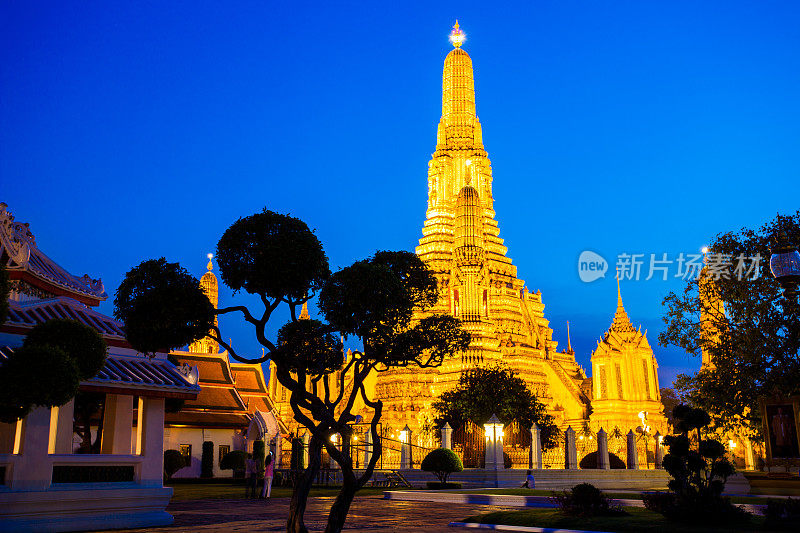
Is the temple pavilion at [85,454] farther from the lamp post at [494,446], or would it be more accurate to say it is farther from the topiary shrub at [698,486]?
the lamp post at [494,446]

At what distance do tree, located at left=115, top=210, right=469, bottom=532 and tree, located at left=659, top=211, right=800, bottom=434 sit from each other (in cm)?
1568

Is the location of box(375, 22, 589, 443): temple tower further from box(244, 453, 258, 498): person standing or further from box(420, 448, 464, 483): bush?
box(244, 453, 258, 498): person standing

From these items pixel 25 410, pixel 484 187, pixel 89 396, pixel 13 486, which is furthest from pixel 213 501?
pixel 484 187

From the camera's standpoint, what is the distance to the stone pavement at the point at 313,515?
48.2ft

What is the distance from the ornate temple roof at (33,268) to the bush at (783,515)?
16656mm

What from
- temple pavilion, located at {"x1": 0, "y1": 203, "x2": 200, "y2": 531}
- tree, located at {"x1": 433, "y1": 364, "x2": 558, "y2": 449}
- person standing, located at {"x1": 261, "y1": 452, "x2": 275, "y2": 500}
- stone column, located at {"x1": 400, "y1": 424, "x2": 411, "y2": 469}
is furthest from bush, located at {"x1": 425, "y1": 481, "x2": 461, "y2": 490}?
temple pavilion, located at {"x1": 0, "y1": 203, "x2": 200, "y2": 531}

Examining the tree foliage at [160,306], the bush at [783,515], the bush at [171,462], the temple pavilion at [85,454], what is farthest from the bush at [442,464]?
the tree foliage at [160,306]

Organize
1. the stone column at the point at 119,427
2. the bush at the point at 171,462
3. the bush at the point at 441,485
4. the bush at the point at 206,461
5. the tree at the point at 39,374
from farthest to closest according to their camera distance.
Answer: the bush at the point at 206,461 < the bush at the point at 171,462 < the bush at the point at 441,485 < the stone column at the point at 119,427 < the tree at the point at 39,374

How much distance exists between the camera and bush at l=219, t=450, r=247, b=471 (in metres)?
36.7

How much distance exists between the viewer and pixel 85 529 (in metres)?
15.3

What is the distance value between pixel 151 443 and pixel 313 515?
167 inches

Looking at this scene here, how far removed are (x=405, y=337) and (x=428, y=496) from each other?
13.5 metres

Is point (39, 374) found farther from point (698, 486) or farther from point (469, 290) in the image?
→ point (469, 290)

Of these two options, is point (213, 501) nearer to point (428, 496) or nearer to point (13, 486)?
point (428, 496)
